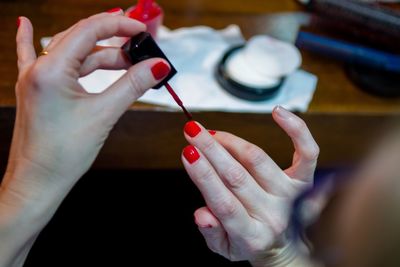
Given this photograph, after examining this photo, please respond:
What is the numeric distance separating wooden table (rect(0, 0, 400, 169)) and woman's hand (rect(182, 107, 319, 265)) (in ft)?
1.35

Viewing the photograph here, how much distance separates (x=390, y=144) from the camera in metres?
0.66

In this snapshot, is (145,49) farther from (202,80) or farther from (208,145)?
(202,80)

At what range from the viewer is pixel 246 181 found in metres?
0.75

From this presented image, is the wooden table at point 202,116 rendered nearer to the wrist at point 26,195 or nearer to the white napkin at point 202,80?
the white napkin at point 202,80

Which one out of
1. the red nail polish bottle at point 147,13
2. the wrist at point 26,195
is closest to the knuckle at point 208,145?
the wrist at point 26,195

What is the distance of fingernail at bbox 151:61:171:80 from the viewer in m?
0.71

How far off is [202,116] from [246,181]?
0.44 m

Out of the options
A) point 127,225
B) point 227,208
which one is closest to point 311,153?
point 227,208

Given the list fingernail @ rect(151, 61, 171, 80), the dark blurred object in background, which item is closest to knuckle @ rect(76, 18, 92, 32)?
fingernail @ rect(151, 61, 171, 80)

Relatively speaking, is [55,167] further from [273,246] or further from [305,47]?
[305,47]

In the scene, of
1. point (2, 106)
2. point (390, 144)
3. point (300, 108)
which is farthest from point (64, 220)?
point (390, 144)

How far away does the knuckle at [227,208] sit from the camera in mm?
737

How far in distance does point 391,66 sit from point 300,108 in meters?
0.31

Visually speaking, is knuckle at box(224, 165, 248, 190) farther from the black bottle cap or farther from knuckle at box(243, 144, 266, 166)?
the black bottle cap
